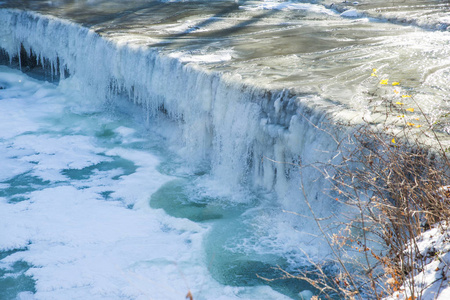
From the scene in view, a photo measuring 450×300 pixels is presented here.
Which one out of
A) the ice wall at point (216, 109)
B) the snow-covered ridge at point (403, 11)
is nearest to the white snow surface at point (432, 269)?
the ice wall at point (216, 109)

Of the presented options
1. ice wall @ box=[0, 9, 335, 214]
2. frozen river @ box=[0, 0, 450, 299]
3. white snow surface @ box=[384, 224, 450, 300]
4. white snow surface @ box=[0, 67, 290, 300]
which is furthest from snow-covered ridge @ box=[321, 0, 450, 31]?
white snow surface @ box=[384, 224, 450, 300]

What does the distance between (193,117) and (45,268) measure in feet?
11.0

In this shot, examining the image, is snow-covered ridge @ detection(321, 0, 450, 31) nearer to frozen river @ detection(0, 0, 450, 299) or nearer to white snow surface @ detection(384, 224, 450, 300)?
frozen river @ detection(0, 0, 450, 299)

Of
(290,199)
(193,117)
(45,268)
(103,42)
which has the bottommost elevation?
(45,268)

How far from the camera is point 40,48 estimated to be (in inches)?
458

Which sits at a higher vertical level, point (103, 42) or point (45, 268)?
point (103, 42)

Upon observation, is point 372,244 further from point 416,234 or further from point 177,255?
point 177,255

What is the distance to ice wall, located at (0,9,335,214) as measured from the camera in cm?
601

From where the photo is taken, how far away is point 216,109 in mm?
7273

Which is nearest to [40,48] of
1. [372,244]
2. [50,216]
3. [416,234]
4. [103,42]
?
[103,42]

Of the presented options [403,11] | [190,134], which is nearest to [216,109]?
[190,134]

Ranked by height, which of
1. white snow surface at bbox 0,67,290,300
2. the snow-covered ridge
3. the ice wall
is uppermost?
the snow-covered ridge

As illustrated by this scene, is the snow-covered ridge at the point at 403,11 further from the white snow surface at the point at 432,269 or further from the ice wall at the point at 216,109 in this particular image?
the white snow surface at the point at 432,269

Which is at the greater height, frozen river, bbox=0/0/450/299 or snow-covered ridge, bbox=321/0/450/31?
snow-covered ridge, bbox=321/0/450/31
